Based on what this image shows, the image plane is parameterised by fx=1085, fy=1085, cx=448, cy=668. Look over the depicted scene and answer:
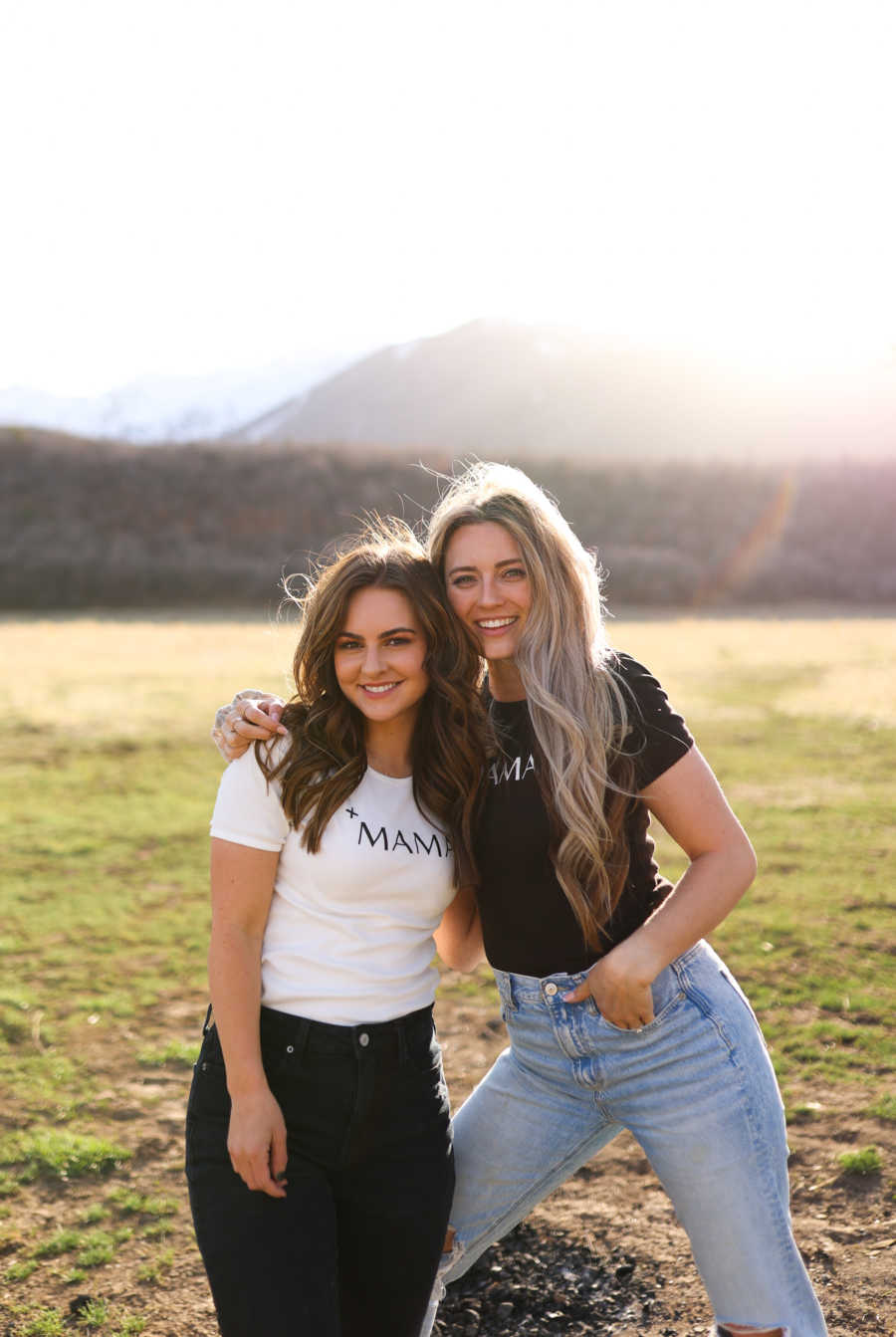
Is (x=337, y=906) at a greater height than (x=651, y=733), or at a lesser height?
lesser

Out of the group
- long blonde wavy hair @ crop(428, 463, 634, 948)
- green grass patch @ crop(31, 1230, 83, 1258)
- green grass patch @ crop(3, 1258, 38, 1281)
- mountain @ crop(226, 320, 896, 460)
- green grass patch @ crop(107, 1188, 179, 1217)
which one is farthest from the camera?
mountain @ crop(226, 320, 896, 460)

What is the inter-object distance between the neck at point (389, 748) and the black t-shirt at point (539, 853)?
0.20 metres

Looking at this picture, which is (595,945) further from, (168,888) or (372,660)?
(168,888)

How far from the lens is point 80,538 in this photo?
114 feet

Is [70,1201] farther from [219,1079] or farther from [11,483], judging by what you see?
[11,483]

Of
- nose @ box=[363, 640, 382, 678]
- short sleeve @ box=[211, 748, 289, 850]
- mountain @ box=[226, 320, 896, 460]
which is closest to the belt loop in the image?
short sleeve @ box=[211, 748, 289, 850]

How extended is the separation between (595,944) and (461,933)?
0.42 meters

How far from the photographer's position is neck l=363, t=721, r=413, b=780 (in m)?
2.40

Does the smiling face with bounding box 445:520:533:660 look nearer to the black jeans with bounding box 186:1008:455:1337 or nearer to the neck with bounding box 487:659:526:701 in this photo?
the neck with bounding box 487:659:526:701

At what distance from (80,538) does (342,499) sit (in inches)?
349

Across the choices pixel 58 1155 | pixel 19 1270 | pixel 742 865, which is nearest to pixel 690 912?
pixel 742 865

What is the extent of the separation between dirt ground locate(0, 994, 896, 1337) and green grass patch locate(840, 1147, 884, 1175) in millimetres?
→ 37

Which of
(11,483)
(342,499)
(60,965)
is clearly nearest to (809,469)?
(342,499)

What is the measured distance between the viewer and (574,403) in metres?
86.9
